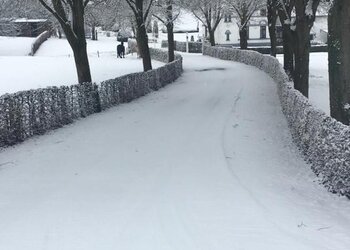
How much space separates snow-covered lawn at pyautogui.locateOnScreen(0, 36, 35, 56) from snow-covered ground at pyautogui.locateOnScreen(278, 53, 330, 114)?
3277 cm

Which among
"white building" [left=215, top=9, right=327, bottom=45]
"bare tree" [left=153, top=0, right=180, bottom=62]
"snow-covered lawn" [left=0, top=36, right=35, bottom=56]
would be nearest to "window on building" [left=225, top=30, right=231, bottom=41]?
"white building" [left=215, top=9, right=327, bottom=45]

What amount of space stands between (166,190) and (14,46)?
2185 inches

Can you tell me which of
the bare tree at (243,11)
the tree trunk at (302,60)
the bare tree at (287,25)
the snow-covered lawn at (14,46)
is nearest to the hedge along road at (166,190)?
the tree trunk at (302,60)

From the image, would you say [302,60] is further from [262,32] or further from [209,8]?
[262,32]

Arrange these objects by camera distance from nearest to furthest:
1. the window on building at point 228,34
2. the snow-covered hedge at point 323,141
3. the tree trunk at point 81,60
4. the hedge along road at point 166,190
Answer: the hedge along road at point 166,190, the snow-covered hedge at point 323,141, the tree trunk at point 81,60, the window on building at point 228,34

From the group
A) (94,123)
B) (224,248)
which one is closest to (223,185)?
(224,248)

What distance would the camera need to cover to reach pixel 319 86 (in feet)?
79.6

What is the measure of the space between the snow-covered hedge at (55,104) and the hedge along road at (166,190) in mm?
408

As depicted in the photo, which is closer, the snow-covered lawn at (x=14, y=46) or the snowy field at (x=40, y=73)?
the snowy field at (x=40, y=73)

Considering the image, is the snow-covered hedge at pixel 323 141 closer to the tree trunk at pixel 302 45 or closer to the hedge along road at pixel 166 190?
the hedge along road at pixel 166 190

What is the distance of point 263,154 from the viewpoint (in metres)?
10.7

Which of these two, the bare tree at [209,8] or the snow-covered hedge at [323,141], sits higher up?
the bare tree at [209,8]

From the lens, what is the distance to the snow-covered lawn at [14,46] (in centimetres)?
5497

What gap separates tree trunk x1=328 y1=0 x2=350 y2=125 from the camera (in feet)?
31.7
